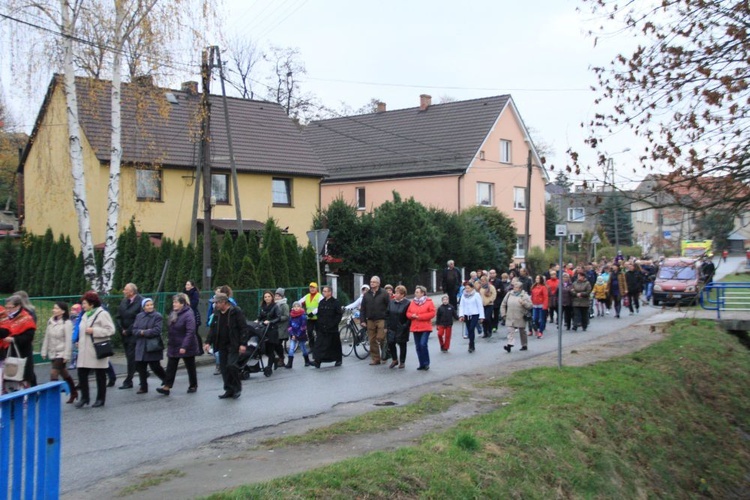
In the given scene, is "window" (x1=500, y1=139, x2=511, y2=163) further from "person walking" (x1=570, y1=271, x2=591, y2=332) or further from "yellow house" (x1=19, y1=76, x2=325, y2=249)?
"person walking" (x1=570, y1=271, x2=591, y2=332)

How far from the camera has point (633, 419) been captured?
12383 millimetres

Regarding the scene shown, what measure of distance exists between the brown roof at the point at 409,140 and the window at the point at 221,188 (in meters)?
15.4

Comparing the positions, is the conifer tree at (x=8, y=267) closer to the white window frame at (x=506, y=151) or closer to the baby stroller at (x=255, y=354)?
the baby stroller at (x=255, y=354)

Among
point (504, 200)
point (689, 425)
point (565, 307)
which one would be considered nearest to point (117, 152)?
point (565, 307)

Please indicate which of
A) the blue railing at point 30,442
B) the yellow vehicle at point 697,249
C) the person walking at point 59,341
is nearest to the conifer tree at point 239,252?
the person walking at point 59,341

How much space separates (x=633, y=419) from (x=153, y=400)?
762cm

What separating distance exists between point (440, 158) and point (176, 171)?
18630mm

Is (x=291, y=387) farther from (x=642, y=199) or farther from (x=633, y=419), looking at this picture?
(x=642, y=199)

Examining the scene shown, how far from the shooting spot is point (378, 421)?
33.2 ft

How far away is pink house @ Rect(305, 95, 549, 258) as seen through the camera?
46.4 m

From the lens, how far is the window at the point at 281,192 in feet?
119

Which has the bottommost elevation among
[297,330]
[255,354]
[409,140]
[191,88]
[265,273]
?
[255,354]

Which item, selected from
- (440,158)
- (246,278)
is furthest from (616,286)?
(440,158)

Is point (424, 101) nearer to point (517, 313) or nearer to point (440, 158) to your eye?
point (440, 158)
